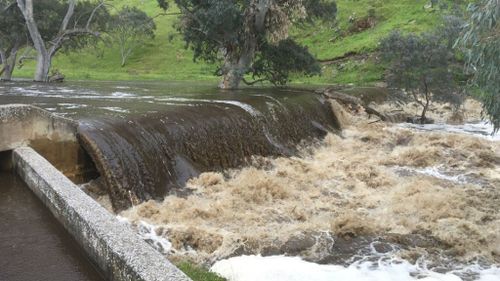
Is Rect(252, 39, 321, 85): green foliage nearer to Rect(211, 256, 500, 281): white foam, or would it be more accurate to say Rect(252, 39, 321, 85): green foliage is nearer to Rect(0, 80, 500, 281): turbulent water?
Rect(0, 80, 500, 281): turbulent water

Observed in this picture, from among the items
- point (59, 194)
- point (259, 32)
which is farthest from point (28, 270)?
point (259, 32)

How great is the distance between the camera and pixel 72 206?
6156mm

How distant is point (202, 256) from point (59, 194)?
2.70 metres

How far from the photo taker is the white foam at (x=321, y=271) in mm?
7598

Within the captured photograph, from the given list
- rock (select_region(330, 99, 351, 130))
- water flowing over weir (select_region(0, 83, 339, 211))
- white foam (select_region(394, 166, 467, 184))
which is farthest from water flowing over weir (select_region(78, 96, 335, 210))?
white foam (select_region(394, 166, 467, 184))

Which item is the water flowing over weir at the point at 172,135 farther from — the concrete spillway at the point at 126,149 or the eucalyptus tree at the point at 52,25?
the eucalyptus tree at the point at 52,25

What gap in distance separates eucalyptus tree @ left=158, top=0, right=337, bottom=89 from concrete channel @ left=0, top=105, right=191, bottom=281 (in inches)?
556

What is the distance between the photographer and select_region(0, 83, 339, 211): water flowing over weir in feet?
33.0

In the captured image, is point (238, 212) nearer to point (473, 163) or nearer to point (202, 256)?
point (202, 256)

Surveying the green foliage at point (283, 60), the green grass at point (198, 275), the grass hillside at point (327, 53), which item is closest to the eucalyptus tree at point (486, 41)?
the green grass at point (198, 275)

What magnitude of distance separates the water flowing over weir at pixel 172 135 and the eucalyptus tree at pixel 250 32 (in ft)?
17.7

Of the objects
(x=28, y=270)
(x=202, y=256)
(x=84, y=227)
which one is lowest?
(x=202, y=256)

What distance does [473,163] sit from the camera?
1527 centimetres

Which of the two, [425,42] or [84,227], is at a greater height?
[425,42]
